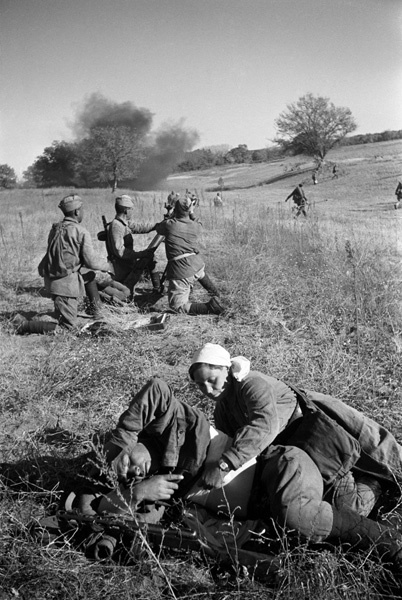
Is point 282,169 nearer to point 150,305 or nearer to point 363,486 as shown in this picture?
point 150,305

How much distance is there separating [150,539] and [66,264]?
4510mm

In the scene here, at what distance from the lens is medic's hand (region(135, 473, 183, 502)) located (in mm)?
3113

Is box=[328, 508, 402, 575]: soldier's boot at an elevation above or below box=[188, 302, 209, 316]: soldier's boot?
below

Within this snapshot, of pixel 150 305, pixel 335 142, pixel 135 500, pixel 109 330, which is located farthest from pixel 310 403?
pixel 335 142

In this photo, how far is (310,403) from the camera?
10.8ft

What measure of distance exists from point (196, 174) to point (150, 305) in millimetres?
45532

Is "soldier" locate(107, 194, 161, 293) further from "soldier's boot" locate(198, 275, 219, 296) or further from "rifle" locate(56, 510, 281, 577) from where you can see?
"rifle" locate(56, 510, 281, 577)

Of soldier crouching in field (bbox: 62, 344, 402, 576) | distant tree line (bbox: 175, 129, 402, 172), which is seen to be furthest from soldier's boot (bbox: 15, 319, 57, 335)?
distant tree line (bbox: 175, 129, 402, 172)

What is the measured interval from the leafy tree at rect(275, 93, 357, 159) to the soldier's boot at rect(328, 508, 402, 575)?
45.6 meters

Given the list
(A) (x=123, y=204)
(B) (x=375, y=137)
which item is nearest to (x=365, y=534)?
(A) (x=123, y=204)

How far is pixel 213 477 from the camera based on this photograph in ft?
9.84

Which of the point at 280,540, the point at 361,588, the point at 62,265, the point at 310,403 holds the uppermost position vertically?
the point at 62,265

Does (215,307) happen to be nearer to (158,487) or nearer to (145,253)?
(145,253)

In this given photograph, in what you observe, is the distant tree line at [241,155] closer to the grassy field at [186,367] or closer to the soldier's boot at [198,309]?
the grassy field at [186,367]
